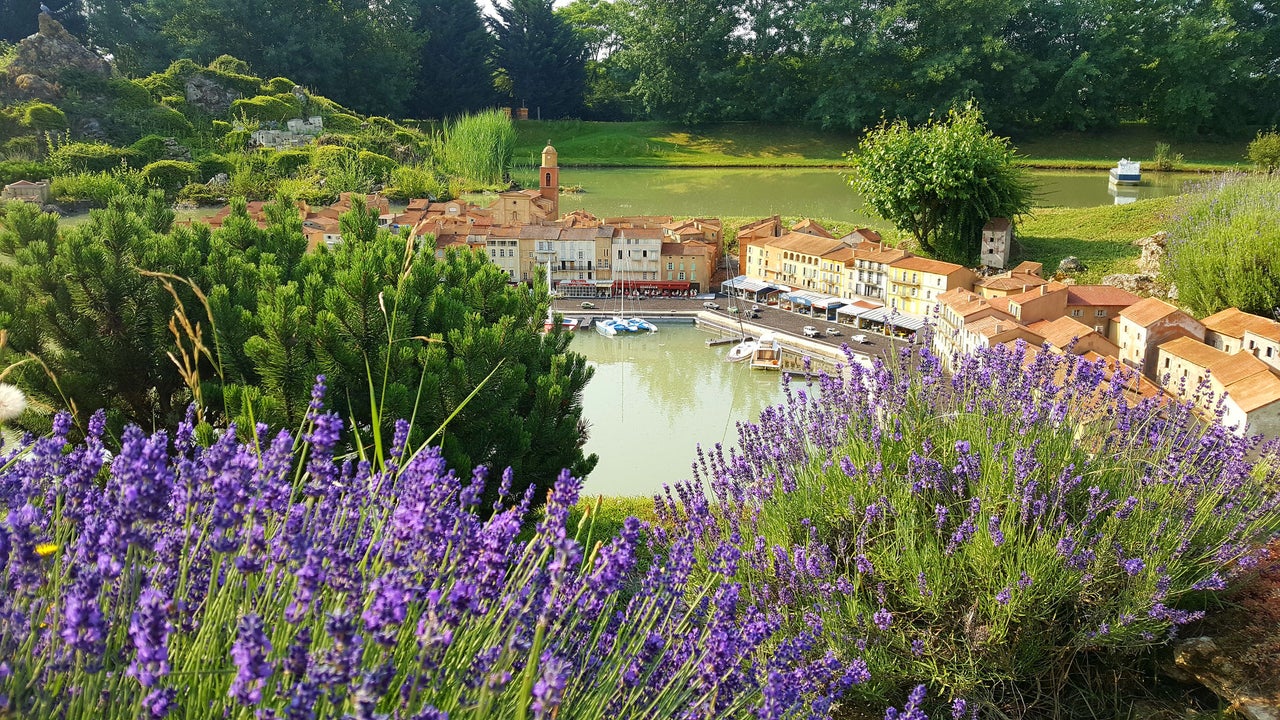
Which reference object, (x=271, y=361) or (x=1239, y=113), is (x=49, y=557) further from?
(x=1239, y=113)

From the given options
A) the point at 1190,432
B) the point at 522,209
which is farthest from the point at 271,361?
the point at 522,209

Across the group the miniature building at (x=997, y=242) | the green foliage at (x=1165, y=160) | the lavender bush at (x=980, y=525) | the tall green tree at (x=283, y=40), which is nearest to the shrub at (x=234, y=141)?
the tall green tree at (x=283, y=40)

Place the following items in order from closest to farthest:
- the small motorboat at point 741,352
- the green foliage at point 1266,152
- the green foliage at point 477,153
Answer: the small motorboat at point 741,352, the green foliage at point 1266,152, the green foliage at point 477,153

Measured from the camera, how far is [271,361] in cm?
454

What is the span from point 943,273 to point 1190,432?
956cm

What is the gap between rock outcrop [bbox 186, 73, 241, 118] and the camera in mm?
29109

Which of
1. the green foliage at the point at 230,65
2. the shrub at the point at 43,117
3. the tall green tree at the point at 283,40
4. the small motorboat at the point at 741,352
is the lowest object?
the small motorboat at the point at 741,352

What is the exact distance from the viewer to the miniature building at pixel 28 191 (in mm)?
17156

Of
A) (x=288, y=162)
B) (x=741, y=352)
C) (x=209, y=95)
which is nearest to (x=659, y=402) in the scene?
(x=741, y=352)

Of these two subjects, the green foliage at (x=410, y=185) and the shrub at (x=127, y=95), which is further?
the shrub at (x=127, y=95)

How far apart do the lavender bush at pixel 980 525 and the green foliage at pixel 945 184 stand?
40.5 feet

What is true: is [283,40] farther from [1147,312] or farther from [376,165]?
[1147,312]

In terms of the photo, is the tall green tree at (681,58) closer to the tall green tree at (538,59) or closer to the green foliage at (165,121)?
the tall green tree at (538,59)

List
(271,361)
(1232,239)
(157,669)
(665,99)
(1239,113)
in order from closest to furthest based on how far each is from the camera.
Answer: (157,669), (271,361), (1232,239), (1239,113), (665,99)
